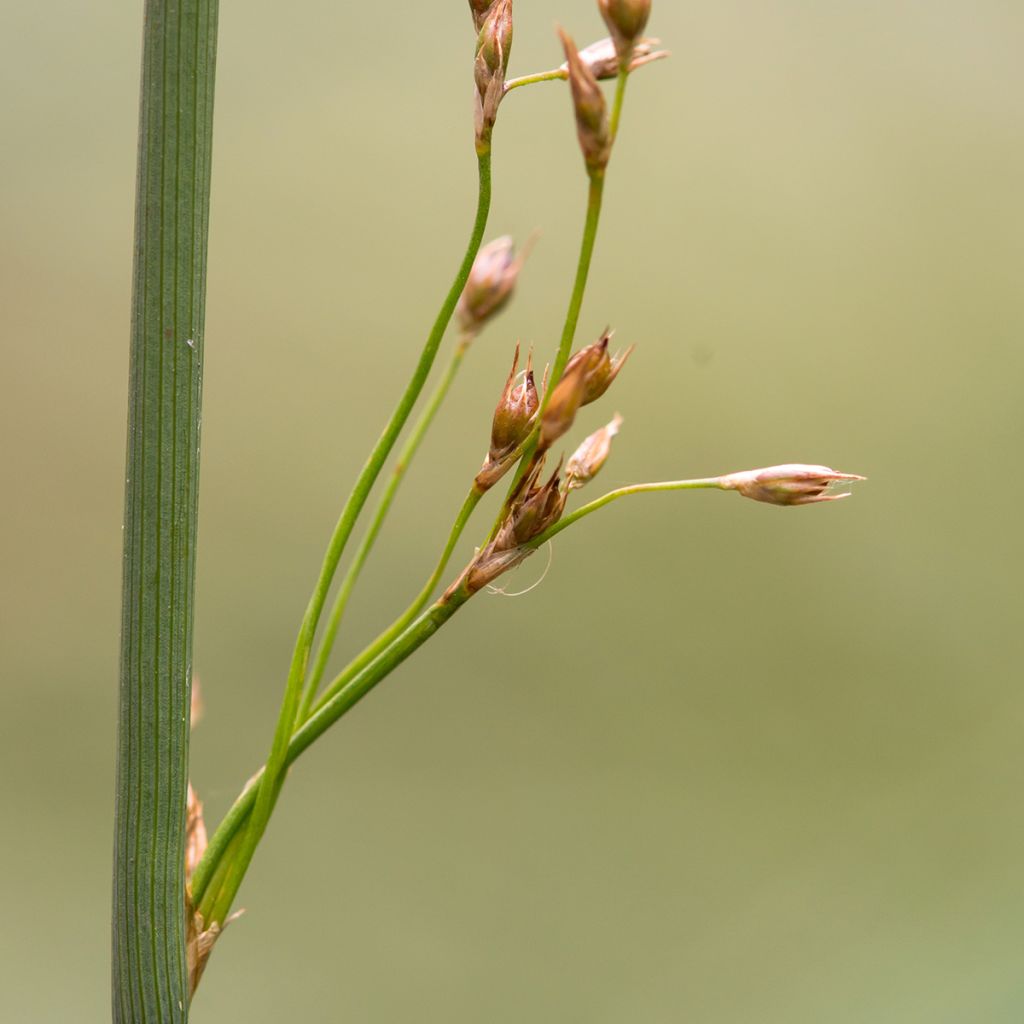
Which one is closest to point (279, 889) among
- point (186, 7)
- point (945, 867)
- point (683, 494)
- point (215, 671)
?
point (215, 671)

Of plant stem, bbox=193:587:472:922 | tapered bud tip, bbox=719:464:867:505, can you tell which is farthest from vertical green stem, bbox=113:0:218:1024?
tapered bud tip, bbox=719:464:867:505

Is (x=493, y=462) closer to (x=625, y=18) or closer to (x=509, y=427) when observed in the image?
(x=509, y=427)

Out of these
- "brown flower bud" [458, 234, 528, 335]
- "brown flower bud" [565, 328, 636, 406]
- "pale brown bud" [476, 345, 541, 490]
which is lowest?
"pale brown bud" [476, 345, 541, 490]

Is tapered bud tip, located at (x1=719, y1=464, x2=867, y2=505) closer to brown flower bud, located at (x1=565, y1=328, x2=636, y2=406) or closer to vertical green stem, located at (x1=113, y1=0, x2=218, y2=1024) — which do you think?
brown flower bud, located at (x1=565, y1=328, x2=636, y2=406)

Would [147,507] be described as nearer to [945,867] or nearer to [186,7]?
[186,7]

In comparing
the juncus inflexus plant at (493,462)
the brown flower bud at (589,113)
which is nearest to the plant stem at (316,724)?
the juncus inflexus plant at (493,462)

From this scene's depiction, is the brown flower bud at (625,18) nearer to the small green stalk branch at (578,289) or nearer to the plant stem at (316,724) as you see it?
the small green stalk branch at (578,289)

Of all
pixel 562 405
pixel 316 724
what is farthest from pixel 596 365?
pixel 316 724
